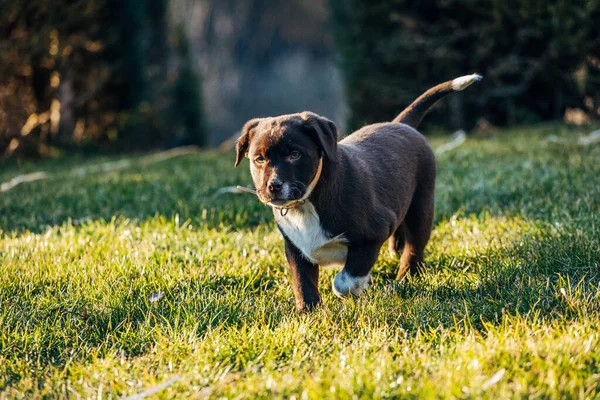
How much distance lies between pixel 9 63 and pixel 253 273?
7382 mm

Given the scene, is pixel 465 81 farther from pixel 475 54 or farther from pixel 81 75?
pixel 81 75

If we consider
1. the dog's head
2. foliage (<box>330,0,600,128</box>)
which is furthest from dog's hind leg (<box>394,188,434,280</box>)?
foliage (<box>330,0,600,128</box>)

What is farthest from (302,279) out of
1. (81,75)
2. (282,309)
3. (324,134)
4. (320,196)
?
(81,75)

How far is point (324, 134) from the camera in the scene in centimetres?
339

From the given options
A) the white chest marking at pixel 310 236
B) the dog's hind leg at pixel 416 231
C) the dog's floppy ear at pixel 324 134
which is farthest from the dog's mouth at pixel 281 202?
the dog's hind leg at pixel 416 231

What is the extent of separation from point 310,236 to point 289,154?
0.43m

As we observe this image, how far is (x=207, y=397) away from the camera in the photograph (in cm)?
246

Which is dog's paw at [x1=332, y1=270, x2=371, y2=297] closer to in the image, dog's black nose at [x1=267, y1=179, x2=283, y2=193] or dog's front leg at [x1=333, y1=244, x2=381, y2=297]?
dog's front leg at [x1=333, y1=244, x2=381, y2=297]

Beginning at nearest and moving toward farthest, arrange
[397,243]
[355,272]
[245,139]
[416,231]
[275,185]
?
1. [275,185]
2. [355,272]
3. [245,139]
4. [416,231]
5. [397,243]

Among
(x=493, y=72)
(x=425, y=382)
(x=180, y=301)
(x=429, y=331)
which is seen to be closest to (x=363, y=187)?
(x=429, y=331)

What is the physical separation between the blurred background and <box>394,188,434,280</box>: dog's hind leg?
6223 millimetres

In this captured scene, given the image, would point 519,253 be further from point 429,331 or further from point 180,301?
point 180,301

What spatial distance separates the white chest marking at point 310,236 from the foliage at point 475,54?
23.2ft

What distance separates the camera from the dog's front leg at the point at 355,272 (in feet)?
11.4
